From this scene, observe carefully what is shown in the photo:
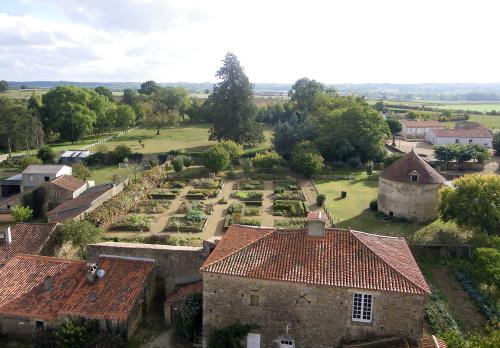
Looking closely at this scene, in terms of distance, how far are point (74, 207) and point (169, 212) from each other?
807 centimetres

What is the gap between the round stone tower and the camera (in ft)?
122

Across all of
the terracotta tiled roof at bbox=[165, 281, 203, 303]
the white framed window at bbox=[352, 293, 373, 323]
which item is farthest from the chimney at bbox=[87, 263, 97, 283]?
the white framed window at bbox=[352, 293, 373, 323]

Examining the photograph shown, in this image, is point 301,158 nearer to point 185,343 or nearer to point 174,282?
point 174,282

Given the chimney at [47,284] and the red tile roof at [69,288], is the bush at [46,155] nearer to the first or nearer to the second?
the red tile roof at [69,288]

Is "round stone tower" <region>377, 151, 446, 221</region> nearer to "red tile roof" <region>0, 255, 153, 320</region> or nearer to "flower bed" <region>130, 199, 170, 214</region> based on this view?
"flower bed" <region>130, 199, 170, 214</region>

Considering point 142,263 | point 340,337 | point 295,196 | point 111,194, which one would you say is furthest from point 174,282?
point 295,196

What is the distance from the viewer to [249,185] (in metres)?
49.6

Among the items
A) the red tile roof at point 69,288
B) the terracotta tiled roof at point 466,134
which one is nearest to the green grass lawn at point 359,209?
the red tile roof at point 69,288

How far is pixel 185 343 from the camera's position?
20312 millimetres

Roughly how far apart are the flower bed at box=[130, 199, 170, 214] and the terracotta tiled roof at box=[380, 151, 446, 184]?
20210 millimetres

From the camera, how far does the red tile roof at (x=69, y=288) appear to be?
20.4 m

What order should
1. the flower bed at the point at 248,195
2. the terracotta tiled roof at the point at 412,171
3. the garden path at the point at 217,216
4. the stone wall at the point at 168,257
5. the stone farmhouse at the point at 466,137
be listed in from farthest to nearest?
the stone farmhouse at the point at 466,137 → the flower bed at the point at 248,195 → the terracotta tiled roof at the point at 412,171 → the garden path at the point at 217,216 → the stone wall at the point at 168,257

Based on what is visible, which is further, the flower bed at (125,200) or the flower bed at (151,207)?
the flower bed at (151,207)

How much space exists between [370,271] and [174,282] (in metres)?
10.8
